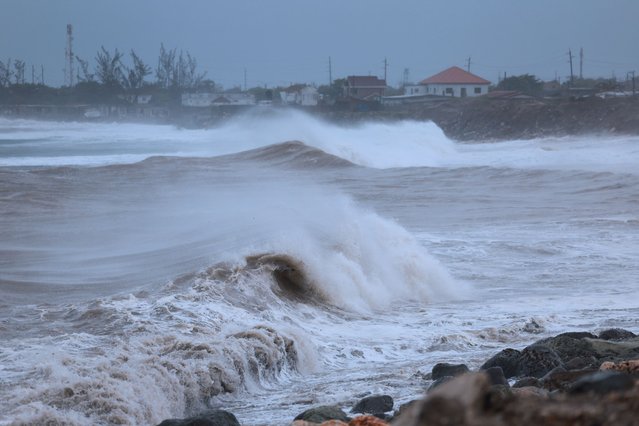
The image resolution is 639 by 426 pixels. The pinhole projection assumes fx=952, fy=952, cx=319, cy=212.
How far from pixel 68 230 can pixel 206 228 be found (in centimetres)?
265

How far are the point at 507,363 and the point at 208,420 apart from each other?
3.17 meters

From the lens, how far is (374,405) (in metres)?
6.98

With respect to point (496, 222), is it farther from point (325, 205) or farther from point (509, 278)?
point (509, 278)

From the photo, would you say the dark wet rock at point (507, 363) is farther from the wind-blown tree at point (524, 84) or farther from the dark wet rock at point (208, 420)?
the wind-blown tree at point (524, 84)

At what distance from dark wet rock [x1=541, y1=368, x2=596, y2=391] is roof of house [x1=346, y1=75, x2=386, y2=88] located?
323 feet

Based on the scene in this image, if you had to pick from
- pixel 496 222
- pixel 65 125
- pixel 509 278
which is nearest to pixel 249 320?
pixel 509 278

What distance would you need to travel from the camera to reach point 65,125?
103750mm

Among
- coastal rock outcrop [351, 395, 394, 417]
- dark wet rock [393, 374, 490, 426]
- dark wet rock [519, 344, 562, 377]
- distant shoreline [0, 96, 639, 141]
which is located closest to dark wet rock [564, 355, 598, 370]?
dark wet rock [519, 344, 562, 377]

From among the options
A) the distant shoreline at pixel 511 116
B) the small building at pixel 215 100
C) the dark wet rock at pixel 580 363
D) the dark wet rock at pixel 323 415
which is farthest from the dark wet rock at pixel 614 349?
the small building at pixel 215 100

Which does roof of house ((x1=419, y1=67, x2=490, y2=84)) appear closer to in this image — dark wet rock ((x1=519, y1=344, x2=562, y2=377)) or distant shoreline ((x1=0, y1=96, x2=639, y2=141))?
distant shoreline ((x1=0, y1=96, x2=639, y2=141))

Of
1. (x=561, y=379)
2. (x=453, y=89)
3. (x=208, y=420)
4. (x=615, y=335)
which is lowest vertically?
(x=615, y=335)

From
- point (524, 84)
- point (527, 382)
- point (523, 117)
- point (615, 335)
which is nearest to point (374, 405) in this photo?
point (527, 382)

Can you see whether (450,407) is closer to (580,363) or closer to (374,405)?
(374,405)

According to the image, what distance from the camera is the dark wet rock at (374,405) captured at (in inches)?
272
